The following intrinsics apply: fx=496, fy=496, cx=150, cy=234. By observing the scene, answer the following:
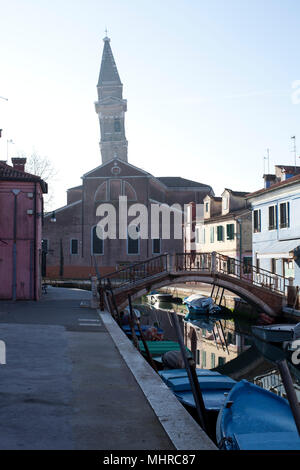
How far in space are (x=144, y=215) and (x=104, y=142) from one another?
27.7 metres

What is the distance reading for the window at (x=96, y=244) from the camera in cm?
4486

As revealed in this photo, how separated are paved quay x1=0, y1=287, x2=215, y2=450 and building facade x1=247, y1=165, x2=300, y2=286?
1585cm

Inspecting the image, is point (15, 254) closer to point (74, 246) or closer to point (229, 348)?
point (229, 348)

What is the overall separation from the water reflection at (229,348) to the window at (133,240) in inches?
526

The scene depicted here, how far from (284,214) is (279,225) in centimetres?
73

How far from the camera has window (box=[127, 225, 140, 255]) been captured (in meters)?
44.8

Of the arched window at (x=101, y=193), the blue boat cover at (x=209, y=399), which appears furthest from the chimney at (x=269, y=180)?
the blue boat cover at (x=209, y=399)

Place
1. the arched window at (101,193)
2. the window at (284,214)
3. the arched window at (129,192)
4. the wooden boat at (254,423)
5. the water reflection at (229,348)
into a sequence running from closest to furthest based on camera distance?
the wooden boat at (254,423) < the water reflection at (229,348) < the window at (284,214) < the arched window at (129,192) < the arched window at (101,193)

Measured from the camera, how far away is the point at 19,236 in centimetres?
2233

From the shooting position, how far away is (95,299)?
18.8m

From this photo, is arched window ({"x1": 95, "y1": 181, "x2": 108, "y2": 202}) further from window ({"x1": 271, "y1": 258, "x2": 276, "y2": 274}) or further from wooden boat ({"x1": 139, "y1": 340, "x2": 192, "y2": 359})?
wooden boat ({"x1": 139, "y1": 340, "x2": 192, "y2": 359})

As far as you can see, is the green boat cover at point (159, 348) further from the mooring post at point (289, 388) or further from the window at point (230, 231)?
the window at point (230, 231)

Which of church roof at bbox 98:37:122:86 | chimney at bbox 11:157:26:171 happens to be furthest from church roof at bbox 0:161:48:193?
church roof at bbox 98:37:122:86
